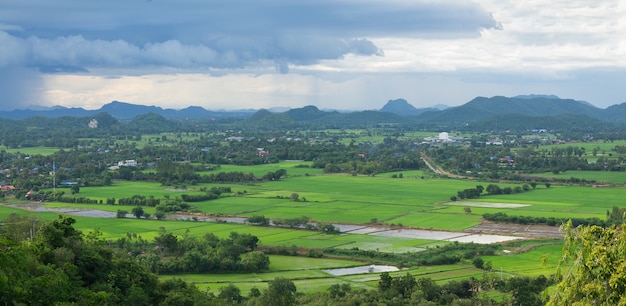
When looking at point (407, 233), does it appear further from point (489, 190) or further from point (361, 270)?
point (489, 190)

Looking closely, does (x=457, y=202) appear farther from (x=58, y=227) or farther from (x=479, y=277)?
(x=58, y=227)

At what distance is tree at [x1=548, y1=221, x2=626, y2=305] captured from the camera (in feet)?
27.7

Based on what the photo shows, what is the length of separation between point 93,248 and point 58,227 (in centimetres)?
123

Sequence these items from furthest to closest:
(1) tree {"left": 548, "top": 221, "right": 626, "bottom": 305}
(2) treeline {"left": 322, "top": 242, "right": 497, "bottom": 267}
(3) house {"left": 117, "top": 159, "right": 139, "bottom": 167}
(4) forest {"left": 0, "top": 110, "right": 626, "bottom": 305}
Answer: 1. (3) house {"left": 117, "top": 159, "right": 139, "bottom": 167}
2. (2) treeline {"left": 322, "top": 242, "right": 497, "bottom": 267}
3. (4) forest {"left": 0, "top": 110, "right": 626, "bottom": 305}
4. (1) tree {"left": 548, "top": 221, "right": 626, "bottom": 305}

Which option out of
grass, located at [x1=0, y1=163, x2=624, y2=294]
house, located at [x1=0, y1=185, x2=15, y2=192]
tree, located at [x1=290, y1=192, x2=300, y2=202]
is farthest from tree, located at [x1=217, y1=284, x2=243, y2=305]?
house, located at [x1=0, y1=185, x2=15, y2=192]

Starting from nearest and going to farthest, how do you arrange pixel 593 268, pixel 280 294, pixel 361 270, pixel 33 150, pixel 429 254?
pixel 593 268, pixel 280 294, pixel 361 270, pixel 429 254, pixel 33 150

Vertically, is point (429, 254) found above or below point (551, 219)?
below

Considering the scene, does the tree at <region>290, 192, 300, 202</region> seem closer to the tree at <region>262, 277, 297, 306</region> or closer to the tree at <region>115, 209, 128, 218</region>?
the tree at <region>115, 209, 128, 218</region>

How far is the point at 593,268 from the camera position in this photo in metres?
8.61

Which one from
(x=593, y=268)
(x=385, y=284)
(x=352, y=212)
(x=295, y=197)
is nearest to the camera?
(x=593, y=268)

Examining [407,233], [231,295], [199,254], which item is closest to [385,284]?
[231,295]

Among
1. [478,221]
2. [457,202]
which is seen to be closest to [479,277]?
[478,221]

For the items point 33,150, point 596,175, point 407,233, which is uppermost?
point 33,150

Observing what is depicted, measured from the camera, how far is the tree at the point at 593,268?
27.7ft
